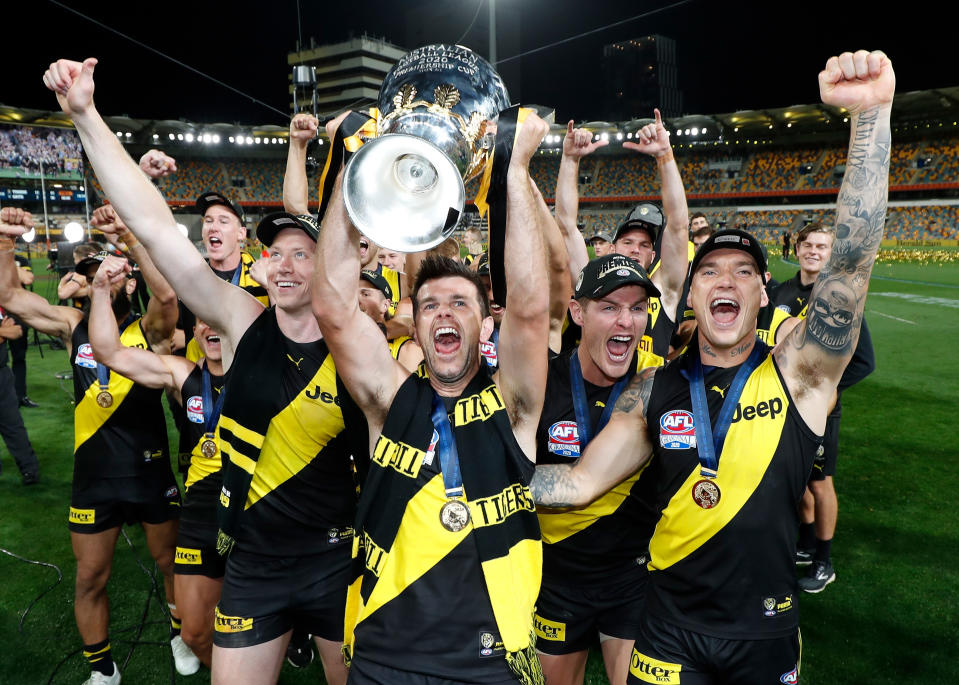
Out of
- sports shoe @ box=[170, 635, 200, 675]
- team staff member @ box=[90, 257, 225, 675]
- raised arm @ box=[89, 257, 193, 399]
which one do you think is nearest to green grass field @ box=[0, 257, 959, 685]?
sports shoe @ box=[170, 635, 200, 675]

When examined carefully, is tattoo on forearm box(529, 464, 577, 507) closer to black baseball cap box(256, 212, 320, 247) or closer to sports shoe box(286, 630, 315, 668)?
black baseball cap box(256, 212, 320, 247)

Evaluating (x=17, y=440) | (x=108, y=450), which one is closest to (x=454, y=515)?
(x=108, y=450)

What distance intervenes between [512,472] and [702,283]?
1.21 m

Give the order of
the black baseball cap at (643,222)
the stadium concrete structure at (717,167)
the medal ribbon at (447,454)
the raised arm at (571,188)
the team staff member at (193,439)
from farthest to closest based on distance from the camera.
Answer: the stadium concrete structure at (717,167)
the black baseball cap at (643,222)
the raised arm at (571,188)
the team staff member at (193,439)
the medal ribbon at (447,454)

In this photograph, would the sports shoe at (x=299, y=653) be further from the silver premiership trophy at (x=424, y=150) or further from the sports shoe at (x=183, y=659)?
the silver premiership trophy at (x=424, y=150)

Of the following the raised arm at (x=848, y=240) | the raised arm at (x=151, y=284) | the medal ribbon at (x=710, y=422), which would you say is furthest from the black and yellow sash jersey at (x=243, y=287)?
the raised arm at (x=848, y=240)

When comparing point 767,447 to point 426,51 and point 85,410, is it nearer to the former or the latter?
point 426,51

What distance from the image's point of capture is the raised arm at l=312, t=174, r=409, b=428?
230 cm

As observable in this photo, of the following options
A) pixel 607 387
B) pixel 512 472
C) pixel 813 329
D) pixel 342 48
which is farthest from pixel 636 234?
pixel 342 48

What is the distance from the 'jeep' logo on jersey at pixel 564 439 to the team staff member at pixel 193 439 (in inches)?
73.5

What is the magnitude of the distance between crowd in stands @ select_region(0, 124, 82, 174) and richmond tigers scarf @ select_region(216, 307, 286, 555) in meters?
48.5

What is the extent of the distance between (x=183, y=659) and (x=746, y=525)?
3505 mm

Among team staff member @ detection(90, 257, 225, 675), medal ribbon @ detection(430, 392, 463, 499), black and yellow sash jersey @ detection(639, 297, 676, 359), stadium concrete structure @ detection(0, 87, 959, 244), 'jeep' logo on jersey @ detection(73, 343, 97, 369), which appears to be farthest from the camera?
stadium concrete structure @ detection(0, 87, 959, 244)

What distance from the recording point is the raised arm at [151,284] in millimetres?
3605
